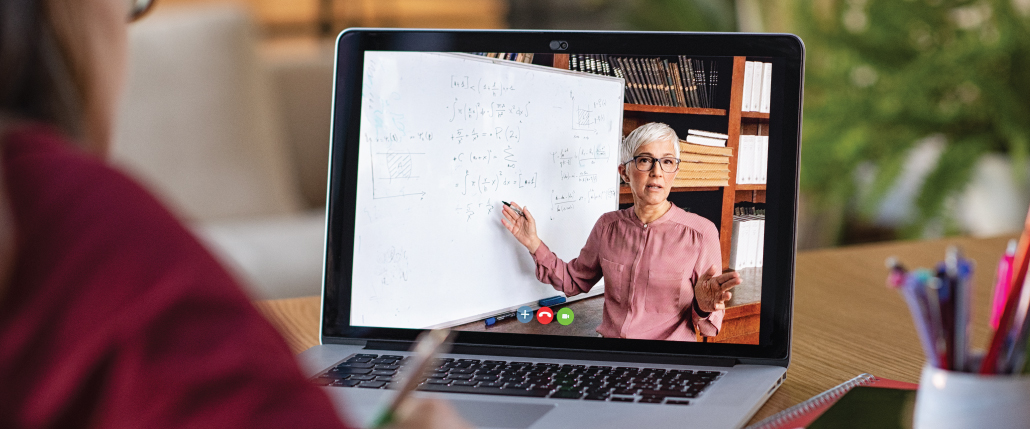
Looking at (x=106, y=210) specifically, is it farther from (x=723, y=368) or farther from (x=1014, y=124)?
(x=1014, y=124)

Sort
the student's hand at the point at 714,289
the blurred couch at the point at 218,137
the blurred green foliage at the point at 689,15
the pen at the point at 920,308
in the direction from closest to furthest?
1. the pen at the point at 920,308
2. the student's hand at the point at 714,289
3. the blurred couch at the point at 218,137
4. the blurred green foliage at the point at 689,15

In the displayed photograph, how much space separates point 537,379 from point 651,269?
13cm

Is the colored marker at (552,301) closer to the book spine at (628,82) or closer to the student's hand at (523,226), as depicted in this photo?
the student's hand at (523,226)

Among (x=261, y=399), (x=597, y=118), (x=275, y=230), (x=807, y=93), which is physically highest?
(x=807, y=93)

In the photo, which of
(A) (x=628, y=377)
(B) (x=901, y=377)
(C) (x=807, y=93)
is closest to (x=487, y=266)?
(A) (x=628, y=377)

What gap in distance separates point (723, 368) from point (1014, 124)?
128 cm

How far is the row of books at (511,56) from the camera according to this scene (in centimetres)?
71

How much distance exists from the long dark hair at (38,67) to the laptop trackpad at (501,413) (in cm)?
32

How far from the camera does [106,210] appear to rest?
10.2 inches

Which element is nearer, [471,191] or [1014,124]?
[471,191]

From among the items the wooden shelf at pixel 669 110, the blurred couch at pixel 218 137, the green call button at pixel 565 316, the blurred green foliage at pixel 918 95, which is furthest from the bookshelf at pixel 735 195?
the blurred couch at pixel 218 137

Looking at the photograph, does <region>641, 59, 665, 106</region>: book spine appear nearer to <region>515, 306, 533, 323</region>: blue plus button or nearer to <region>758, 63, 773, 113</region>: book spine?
<region>758, 63, 773, 113</region>: book spine

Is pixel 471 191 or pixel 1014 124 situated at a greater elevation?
pixel 1014 124

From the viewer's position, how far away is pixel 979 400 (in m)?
0.42
